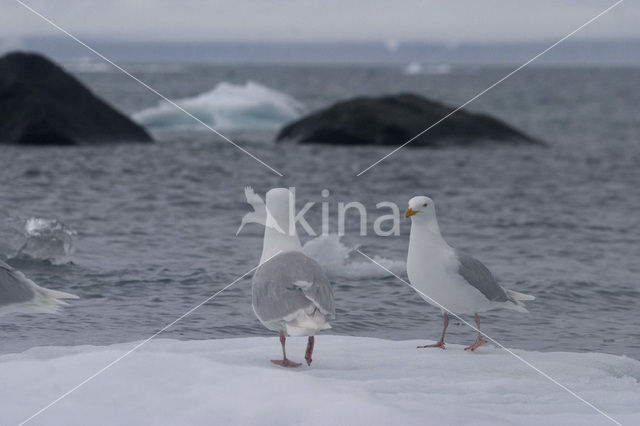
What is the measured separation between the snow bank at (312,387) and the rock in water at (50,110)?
549 inches

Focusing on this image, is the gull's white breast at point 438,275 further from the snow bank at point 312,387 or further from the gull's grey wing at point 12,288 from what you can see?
the gull's grey wing at point 12,288

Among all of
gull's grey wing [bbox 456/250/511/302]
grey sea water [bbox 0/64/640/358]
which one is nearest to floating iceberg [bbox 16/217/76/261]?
grey sea water [bbox 0/64/640/358]

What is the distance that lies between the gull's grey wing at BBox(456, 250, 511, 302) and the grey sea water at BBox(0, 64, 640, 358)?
0.93 m

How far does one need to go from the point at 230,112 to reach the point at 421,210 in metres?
27.4

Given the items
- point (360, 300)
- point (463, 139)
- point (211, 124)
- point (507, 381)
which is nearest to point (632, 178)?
point (463, 139)

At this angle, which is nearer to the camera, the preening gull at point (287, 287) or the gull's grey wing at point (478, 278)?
the preening gull at point (287, 287)

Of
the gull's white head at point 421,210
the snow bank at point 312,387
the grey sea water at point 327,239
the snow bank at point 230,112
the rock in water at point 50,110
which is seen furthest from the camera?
the snow bank at point 230,112

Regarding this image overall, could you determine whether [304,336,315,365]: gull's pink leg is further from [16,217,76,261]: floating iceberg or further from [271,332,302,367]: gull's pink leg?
[16,217,76,261]: floating iceberg

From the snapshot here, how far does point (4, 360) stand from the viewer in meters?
5.95

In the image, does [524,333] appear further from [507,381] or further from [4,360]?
[4,360]

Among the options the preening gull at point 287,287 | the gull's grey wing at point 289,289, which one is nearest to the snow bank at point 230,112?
the preening gull at point 287,287

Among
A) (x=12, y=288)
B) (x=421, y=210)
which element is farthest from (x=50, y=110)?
(x=421, y=210)

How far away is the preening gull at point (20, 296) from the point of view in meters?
6.44

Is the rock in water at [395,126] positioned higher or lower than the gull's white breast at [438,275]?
higher
